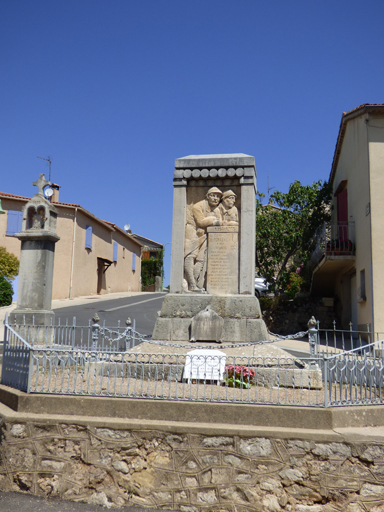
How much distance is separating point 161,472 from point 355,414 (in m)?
2.10

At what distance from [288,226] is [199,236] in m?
10.5

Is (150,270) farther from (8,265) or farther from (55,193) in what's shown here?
(8,265)

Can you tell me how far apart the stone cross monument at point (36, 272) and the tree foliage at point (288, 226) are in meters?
10.2

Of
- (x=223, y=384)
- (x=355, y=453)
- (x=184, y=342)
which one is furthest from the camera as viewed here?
(x=184, y=342)

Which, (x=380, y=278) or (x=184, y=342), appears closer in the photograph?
(x=184, y=342)

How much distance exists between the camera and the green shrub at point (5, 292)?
734 inches

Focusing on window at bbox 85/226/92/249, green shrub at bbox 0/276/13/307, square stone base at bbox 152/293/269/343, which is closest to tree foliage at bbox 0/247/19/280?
green shrub at bbox 0/276/13/307

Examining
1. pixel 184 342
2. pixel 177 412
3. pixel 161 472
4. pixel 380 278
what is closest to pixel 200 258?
pixel 184 342

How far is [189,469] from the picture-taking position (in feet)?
13.5

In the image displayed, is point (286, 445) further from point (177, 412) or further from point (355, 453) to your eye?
point (177, 412)

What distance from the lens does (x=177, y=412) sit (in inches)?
169

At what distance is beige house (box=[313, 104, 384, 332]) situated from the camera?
11.0 m

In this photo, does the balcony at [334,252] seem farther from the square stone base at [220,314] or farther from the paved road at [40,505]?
the paved road at [40,505]

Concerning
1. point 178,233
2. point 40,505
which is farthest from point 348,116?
point 40,505
